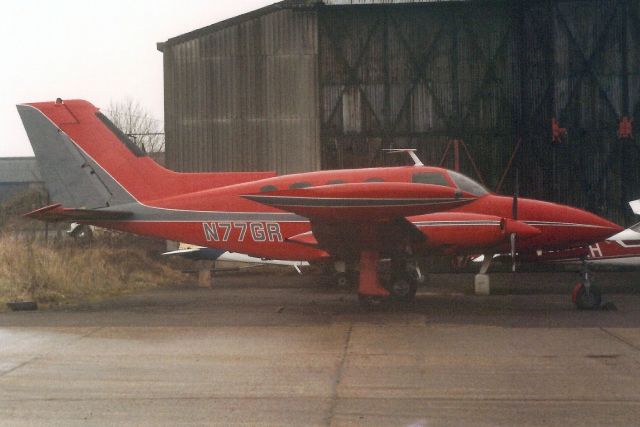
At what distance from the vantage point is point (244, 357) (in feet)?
31.6

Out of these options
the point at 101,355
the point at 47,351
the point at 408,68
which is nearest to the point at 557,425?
the point at 101,355

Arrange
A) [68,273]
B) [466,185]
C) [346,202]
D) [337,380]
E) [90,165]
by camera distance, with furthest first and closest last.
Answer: [68,273]
[90,165]
[466,185]
[346,202]
[337,380]

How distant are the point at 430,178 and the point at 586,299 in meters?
3.23

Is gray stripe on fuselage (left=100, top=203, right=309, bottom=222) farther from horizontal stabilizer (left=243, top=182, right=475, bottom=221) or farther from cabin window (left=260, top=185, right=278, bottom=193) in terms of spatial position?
horizontal stabilizer (left=243, top=182, right=475, bottom=221)

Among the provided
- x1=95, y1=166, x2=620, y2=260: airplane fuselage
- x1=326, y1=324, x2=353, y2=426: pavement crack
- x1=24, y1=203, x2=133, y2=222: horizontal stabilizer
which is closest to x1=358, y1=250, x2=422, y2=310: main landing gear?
x1=95, y1=166, x2=620, y2=260: airplane fuselage

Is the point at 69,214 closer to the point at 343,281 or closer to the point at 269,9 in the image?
the point at 343,281

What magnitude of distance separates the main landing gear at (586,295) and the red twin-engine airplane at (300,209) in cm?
83

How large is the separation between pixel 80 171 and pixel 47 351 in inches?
262

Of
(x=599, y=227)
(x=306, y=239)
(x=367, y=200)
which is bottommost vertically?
(x=306, y=239)

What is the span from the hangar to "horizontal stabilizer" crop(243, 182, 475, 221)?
11684 millimetres

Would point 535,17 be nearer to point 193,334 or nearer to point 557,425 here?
point 193,334

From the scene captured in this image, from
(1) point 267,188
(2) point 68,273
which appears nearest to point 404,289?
(1) point 267,188

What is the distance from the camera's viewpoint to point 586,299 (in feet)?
46.1

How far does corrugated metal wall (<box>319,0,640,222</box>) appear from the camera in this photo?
2442cm
